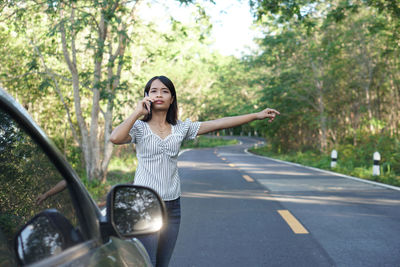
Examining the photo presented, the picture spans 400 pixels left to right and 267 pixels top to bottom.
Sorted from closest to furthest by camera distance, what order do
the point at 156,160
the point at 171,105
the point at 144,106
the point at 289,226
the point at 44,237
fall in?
the point at 44,237 → the point at 144,106 → the point at 156,160 → the point at 171,105 → the point at 289,226

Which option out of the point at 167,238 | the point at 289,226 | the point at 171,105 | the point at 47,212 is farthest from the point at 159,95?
the point at 289,226

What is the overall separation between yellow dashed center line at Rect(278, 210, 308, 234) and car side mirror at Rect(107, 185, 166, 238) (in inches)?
181

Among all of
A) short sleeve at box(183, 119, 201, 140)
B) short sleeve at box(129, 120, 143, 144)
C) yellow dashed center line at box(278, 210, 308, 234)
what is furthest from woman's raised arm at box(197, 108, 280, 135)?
yellow dashed center line at box(278, 210, 308, 234)

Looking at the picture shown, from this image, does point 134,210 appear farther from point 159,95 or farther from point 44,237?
point 159,95

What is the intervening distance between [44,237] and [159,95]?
1.73 m

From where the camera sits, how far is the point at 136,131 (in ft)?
9.30

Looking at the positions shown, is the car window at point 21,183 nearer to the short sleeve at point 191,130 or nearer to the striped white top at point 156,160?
the striped white top at point 156,160

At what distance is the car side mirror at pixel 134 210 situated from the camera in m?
1.70

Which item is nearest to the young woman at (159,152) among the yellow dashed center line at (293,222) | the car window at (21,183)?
the car window at (21,183)

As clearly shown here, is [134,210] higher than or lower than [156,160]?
lower

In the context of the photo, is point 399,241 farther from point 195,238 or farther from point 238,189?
point 238,189

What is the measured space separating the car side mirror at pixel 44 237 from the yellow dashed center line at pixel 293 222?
5124mm

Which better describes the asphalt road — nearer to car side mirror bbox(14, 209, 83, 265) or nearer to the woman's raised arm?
the woman's raised arm

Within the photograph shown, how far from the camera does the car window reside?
120cm
